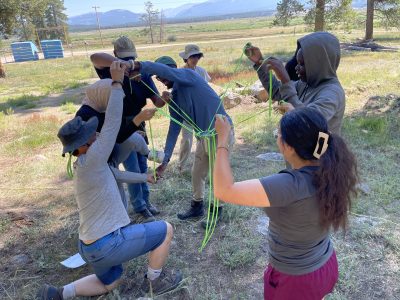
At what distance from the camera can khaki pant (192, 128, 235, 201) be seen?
11.5 ft

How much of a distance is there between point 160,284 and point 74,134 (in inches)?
51.6

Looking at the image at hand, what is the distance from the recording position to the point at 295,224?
5.63 ft

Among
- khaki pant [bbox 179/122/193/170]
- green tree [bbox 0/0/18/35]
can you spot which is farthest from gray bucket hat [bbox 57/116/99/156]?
green tree [bbox 0/0/18/35]

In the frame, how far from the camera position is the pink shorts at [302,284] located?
5.99 ft

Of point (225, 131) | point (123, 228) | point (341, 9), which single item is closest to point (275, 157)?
point (123, 228)

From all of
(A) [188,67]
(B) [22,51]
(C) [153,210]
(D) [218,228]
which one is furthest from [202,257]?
(B) [22,51]

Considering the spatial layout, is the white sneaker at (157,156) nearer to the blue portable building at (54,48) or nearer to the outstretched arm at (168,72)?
the outstretched arm at (168,72)

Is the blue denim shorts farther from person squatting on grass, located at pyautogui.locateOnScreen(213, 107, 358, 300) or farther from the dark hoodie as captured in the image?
the dark hoodie

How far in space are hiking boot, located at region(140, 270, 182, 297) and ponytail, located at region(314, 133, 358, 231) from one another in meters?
1.50

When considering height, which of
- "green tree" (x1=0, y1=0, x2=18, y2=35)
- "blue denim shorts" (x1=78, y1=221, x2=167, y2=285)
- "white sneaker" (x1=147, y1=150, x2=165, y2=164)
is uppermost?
"green tree" (x1=0, y1=0, x2=18, y2=35)

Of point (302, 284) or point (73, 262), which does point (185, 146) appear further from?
point (302, 284)

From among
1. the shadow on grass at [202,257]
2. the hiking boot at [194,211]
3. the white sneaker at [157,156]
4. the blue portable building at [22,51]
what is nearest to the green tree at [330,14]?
the shadow on grass at [202,257]

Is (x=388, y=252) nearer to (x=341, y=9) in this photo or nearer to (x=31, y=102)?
(x=31, y=102)

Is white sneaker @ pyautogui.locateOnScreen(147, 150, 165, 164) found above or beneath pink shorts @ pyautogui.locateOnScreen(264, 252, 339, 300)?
above
